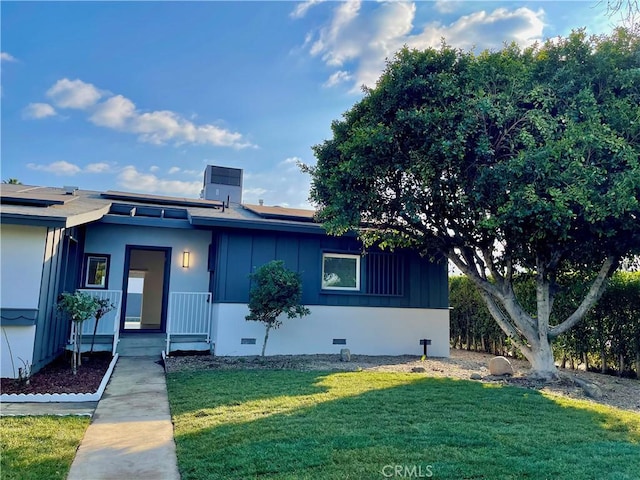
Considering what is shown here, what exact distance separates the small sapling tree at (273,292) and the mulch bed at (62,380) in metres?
2.95

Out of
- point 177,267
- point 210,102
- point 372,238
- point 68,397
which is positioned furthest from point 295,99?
point 68,397

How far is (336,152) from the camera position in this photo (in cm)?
898

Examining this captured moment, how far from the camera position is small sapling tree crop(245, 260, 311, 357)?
848 centimetres

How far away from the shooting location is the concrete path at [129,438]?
11.0ft

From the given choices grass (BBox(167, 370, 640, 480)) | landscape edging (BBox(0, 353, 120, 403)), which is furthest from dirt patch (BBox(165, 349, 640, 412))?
landscape edging (BBox(0, 353, 120, 403))

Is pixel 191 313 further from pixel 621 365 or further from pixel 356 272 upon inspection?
pixel 621 365

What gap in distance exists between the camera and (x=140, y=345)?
9.34m

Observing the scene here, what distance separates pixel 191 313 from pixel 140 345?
4.09 ft

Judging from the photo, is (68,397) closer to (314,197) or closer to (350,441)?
(350,441)

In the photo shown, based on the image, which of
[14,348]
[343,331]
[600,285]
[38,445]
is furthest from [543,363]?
[14,348]

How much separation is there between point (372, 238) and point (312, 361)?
3015 mm

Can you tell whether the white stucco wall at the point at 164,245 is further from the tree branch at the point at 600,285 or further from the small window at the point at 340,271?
the tree branch at the point at 600,285

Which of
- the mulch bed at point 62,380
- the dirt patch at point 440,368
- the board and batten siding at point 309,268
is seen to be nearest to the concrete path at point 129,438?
the mulch bed at point 62,380

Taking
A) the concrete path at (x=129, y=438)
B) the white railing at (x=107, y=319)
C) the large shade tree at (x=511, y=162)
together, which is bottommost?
the concrete path at (x=129, y=438)
